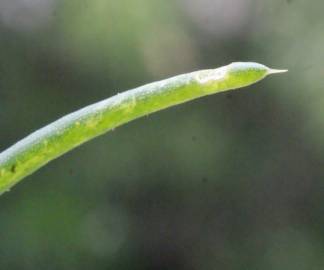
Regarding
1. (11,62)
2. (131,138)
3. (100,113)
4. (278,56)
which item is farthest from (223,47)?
(100,113)

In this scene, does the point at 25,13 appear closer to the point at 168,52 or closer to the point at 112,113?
the point at 168,52

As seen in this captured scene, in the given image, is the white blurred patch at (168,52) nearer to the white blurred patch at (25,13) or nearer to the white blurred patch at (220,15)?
the white blurred patch at (220,15)

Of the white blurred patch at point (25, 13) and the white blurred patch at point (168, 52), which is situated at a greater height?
the white blurred patch at point (25, 13)

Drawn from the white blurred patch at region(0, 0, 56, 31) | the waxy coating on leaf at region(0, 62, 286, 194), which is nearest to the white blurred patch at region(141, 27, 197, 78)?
the white blurred patch at region(0, 0, 56, 31)

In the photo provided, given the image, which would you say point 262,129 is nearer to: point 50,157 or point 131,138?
point 131,138

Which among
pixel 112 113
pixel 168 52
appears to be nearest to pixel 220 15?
pixel 168 52

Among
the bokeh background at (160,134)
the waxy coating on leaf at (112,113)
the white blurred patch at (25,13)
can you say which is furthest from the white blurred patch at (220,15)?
the waxy coating on leaf at (112,113)
